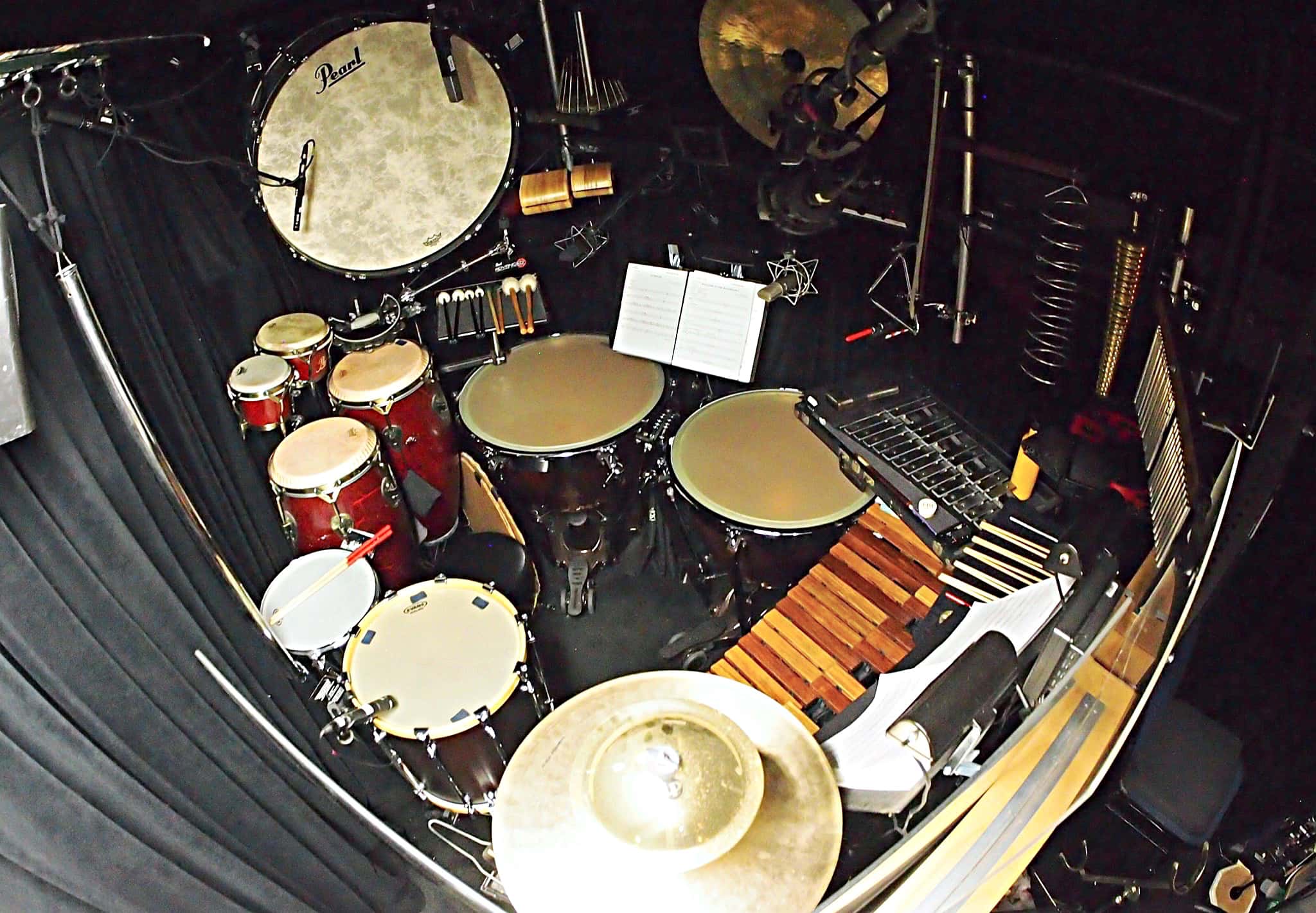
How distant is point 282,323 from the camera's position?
10.5 ft

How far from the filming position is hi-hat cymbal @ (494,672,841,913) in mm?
1462

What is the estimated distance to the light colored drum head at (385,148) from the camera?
3.02 m

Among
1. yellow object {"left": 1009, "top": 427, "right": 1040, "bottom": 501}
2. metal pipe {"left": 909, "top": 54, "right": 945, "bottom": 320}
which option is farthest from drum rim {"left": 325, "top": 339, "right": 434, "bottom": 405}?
yellow object {"left": 1009, "top": 427, "right": 1040, "bottom": 501}

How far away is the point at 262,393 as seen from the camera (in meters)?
2.85

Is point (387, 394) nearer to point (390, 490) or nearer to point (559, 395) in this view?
point (390, 490)

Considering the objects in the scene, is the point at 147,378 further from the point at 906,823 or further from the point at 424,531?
the point at 906,823

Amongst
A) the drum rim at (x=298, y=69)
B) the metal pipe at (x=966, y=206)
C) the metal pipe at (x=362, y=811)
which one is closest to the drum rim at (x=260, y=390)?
the drum rim at (x=298, y=69)

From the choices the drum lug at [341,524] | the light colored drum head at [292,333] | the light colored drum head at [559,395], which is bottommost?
the drum lug at [341,524]

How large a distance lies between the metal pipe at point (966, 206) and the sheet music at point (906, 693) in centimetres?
106

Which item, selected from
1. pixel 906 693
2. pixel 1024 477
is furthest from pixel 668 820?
pixel 1024 477

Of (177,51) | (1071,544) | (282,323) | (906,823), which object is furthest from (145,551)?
(1071,544)

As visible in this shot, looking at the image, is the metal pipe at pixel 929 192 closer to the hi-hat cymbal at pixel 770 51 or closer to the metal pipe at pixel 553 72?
the hi-hat cymbal at pixel 770 51

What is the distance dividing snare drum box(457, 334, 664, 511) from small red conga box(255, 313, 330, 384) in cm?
52

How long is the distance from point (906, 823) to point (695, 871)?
1.78 ft
